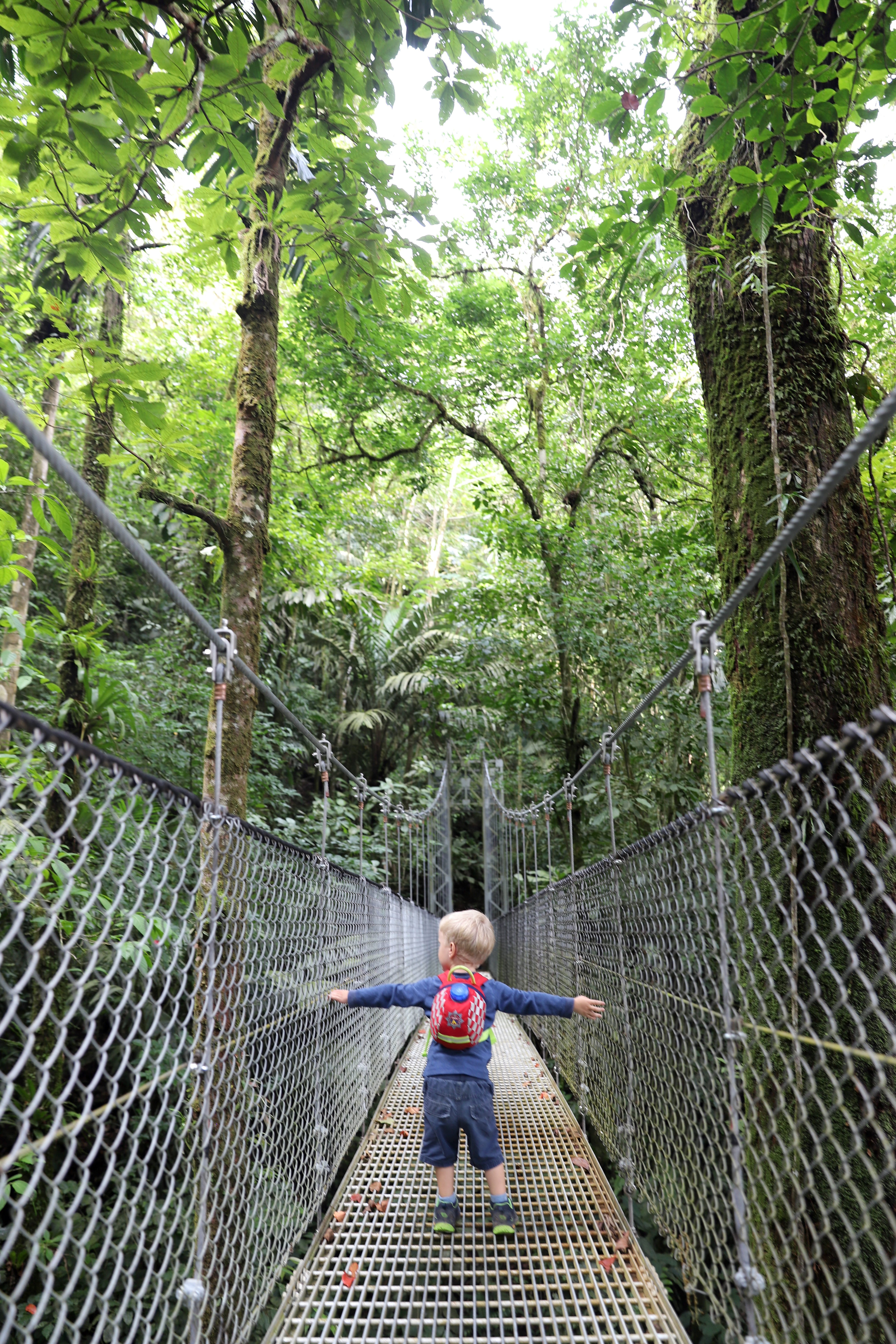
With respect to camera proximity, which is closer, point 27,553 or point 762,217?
point 762,217

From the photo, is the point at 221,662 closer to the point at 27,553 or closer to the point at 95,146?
the point at 95,146

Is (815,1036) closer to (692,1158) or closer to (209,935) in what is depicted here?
(692,1158)

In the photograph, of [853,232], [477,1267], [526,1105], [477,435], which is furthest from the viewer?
[477,435]

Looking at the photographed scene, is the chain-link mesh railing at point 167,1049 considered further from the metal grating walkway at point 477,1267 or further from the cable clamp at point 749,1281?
the cable clamp at point 749,1281

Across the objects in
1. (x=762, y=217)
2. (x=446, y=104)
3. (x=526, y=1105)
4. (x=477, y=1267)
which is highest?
(x=446, y=104)

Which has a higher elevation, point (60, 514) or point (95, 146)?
point (95, 146)

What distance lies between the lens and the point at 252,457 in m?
2.14

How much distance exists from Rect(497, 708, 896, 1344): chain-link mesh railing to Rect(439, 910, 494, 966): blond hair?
293mm

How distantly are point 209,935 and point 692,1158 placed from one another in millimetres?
885

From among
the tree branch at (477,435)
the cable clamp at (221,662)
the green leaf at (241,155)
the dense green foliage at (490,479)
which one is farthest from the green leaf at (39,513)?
the tree branch at (477,435)

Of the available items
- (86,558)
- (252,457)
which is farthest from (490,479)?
(252,457)

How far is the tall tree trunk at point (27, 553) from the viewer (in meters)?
2.51

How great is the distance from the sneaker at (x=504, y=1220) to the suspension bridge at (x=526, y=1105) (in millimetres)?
24

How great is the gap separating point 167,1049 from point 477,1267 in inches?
35.7
